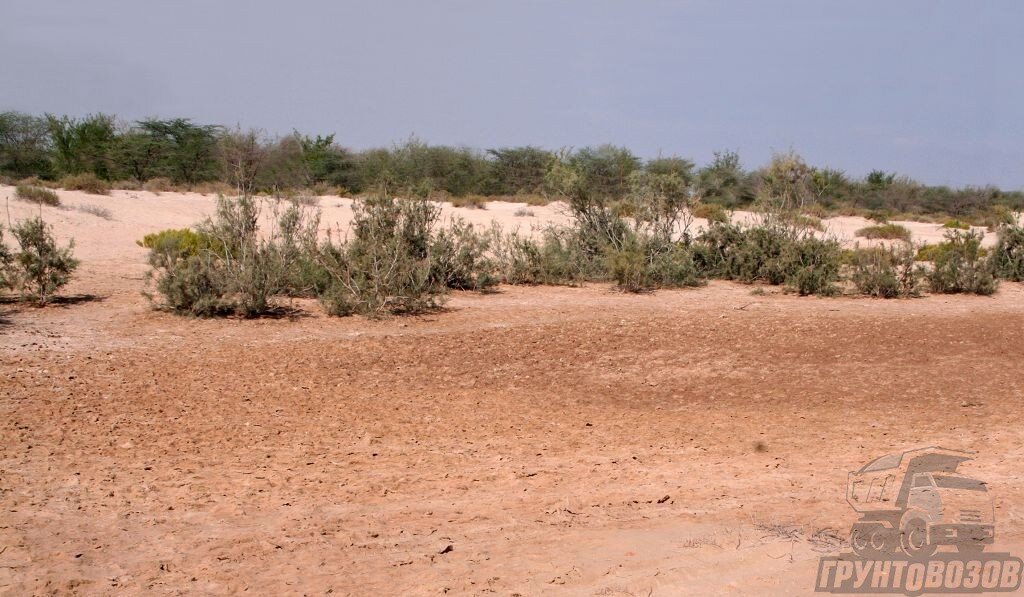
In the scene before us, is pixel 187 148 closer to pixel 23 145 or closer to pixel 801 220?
pixel 23 145

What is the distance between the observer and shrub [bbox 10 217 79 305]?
13.2 meters

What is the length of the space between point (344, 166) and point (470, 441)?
117ft

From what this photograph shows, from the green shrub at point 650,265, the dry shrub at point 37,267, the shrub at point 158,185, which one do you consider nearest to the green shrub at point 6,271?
the dry shrub at point 37,267

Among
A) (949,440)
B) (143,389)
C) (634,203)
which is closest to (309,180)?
(634,203)

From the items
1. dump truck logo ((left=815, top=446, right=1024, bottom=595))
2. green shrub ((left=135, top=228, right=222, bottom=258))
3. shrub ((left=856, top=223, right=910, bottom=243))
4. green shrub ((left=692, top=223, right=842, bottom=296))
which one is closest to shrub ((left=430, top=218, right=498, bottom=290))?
green shrub ((left=135, top=228, right=222, bottom=258))

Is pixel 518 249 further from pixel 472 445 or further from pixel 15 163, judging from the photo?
pixel 15 163

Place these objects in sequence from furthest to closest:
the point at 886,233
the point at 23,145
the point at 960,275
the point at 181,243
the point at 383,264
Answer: the point at 23,145 < the point at 886,233 < the point at 181,243 < the point at 960,275 < the point at 383,264

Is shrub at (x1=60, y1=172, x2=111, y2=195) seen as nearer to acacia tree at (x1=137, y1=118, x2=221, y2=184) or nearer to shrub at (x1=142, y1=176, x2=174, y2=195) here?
shrub at (x1=142, y1=176, x2=174, y2=195)

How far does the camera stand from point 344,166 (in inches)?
1644

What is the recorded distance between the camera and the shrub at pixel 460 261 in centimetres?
1617

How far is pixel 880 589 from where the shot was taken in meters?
4.52

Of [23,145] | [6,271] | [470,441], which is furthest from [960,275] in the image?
[23,145]

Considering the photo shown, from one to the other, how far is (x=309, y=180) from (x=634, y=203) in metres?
22.1

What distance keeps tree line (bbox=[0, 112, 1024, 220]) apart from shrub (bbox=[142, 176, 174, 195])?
1400 mm
